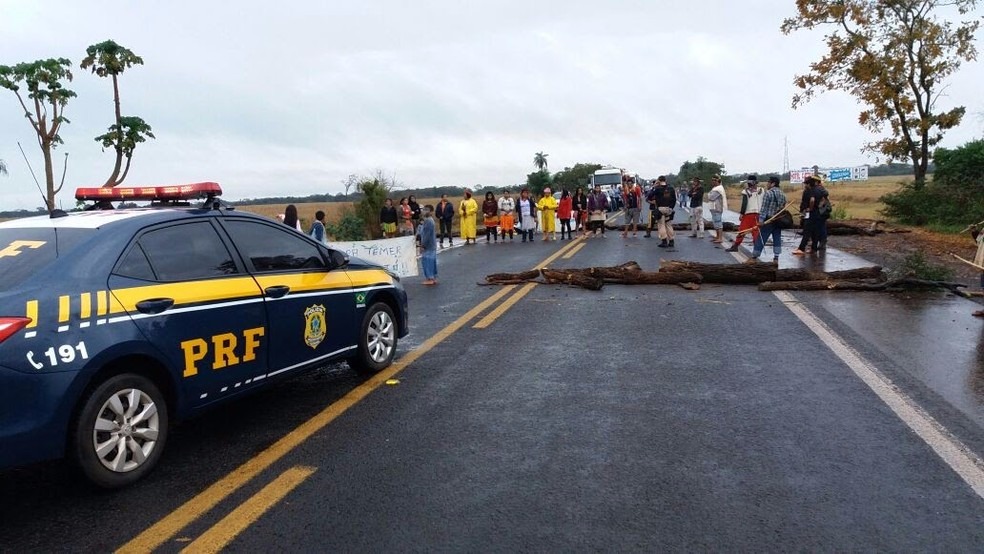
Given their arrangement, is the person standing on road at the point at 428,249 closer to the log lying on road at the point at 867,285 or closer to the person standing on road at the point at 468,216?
the log lying on road at the point at 867,285

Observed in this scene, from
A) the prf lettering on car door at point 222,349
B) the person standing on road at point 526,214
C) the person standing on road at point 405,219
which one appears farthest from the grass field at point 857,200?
the prf lettering on car door at point 222,349

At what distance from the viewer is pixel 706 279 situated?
11555 mm

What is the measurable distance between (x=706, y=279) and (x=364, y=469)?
8604 millimetres

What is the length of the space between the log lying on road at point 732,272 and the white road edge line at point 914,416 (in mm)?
3355

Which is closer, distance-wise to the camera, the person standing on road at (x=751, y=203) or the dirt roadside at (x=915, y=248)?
the dirt roadside at (x=915, y=248)

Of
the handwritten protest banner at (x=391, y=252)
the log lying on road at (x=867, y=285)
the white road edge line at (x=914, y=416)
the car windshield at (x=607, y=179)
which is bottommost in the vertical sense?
the white road edge line at (x=914, y=416)

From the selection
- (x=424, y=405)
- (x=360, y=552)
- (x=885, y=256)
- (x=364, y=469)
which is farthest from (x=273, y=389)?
(x=885, y=256)

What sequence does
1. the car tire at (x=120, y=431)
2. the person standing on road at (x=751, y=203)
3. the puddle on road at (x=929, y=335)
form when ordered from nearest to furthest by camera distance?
the car tire at (x=120, y=431) → the puddle on road at (x=929, y=335) → the person standing on road at (x=751, y=203)

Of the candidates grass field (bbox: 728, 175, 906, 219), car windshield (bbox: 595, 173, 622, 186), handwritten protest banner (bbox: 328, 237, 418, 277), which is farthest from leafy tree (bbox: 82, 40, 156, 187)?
car windshield (bbox: 595, 173, 622, 186)

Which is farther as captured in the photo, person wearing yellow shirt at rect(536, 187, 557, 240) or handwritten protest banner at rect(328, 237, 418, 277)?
person wearing yellow shirt at rect(536, 187, 557, 240)

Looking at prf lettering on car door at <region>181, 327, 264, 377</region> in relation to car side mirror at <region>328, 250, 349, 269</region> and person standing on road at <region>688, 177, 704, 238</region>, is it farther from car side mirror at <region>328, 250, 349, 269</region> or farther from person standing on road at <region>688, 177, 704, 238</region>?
person standing on road at <region>688, 177, 704, 238</region>

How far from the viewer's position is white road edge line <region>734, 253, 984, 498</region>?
3.96 meters

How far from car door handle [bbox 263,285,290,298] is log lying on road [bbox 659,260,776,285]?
798 centimetres

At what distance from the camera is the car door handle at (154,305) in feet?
13.0
